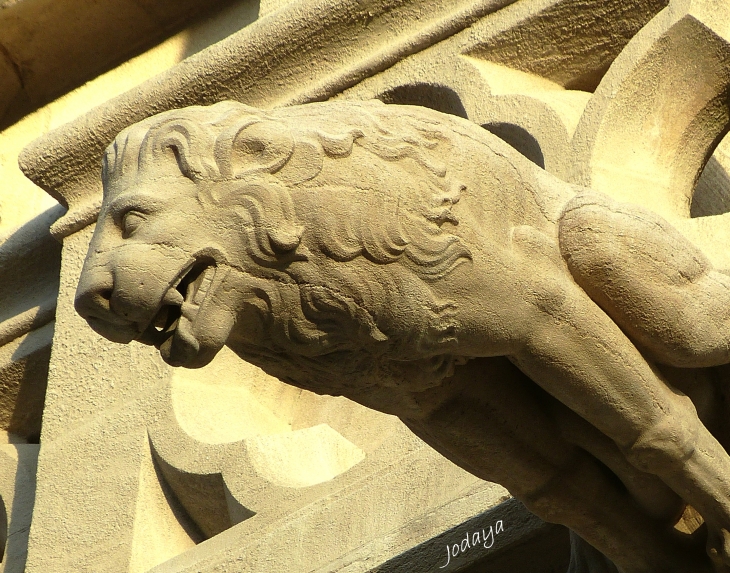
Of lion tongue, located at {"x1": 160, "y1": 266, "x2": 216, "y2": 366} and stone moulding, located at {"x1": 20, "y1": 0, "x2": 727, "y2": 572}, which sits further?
stone moulding, located at {"x1": 20, "y1": 0, "x2": 727, "y2": 572}

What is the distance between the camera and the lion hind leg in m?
2.06

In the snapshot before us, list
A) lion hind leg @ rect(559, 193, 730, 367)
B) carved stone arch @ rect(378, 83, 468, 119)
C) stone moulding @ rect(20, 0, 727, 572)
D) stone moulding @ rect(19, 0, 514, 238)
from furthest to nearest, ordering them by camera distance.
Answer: stone moulding @ rect(19, 0, 514, 238) → carved stone arch @ rect(378, 83, 468, 119) → stone moulding @ rect(20, 0, 727, 572) → lion hind leg @ rect(559, 193, 730, 367)

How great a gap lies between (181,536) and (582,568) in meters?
0.97

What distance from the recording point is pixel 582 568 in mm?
2479

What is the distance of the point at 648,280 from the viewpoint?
2.07m

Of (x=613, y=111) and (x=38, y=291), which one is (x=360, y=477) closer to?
(x=613, y=111)

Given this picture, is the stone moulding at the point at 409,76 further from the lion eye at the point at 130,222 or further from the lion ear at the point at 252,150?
the lion eye at the point at 130,222

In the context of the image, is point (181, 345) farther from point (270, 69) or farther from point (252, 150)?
point (270, 69)
